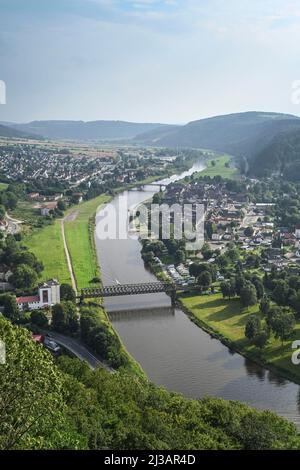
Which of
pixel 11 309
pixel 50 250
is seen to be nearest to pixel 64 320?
pixel 11 309

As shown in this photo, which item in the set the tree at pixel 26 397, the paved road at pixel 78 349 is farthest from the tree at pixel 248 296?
the tree at pixel 26 397

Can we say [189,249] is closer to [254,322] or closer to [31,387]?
[254,322]

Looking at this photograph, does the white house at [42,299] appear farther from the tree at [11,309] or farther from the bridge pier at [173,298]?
the bridge pier at [173,298]

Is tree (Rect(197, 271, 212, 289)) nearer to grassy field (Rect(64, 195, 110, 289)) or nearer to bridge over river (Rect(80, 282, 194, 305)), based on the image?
bridge over river (Rect(80, 282, 194, 305))

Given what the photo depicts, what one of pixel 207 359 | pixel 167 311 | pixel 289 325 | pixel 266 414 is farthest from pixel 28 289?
pixel 266 414

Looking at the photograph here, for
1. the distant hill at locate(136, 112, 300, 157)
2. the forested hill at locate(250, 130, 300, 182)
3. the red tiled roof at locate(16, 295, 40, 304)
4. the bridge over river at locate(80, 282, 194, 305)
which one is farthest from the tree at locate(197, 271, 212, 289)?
the distant hill at locate(136, 112, 300, 157)
